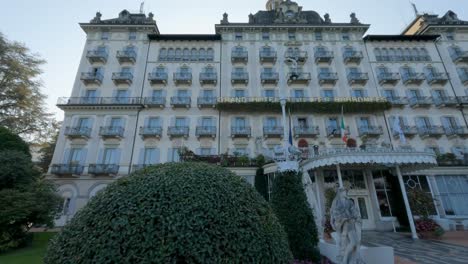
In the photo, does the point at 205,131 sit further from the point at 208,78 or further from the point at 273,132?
the point at 273,132

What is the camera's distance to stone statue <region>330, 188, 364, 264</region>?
6977 mm

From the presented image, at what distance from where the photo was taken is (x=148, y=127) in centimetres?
2502

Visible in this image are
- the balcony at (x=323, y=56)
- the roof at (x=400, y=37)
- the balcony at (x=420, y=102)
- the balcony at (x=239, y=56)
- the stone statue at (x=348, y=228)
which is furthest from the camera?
the roof at (x=400, y=37)

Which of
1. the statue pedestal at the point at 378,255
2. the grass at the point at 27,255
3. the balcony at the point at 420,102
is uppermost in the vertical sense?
the balcony at the point at 420,102

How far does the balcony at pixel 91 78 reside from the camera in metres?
26.6

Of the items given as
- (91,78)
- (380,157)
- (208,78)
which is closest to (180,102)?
(208,78)

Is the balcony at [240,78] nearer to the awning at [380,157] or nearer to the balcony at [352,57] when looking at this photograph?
the balcony at [352,57]

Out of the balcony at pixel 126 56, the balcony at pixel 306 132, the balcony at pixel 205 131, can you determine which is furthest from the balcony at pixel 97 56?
the balcony at pixel 306 132

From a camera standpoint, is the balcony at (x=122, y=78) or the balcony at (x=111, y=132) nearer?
the balcony at (x=111, y=132)

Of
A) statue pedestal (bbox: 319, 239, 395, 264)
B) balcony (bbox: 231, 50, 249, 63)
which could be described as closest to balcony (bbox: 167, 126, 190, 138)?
balcony (bbox: 231, 50, 249, 63)

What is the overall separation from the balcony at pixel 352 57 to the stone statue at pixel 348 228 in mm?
26249

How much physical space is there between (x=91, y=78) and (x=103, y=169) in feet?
38.1

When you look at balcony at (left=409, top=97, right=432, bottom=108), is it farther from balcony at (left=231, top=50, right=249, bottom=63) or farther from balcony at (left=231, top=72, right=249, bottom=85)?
balcony at (left=231, top=50, right=249, bottom=63)

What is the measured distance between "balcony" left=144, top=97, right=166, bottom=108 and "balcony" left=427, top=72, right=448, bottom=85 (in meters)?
32.4
